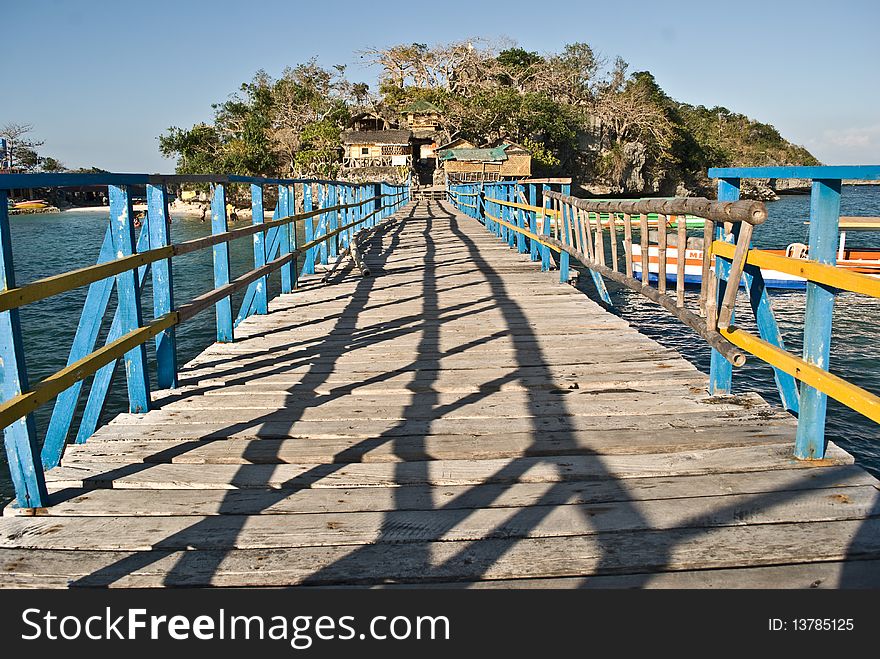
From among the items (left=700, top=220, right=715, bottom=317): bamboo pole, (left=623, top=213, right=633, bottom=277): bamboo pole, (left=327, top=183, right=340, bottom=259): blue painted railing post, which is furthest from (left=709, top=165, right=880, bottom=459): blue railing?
(left=327, top=183, right=340, bottom=259): blue painted railing post

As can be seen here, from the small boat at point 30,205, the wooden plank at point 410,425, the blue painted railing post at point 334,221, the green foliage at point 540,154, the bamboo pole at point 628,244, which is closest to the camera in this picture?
the wooden plank at point 410,425

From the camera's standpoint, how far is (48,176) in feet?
9.88

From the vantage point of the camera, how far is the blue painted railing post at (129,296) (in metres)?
3.82

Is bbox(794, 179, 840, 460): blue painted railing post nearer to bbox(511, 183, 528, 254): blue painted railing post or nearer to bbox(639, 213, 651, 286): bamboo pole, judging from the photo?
bbox(639, 213, 651, 286): bamboo pole

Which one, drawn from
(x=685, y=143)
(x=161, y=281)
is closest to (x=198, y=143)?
(x=685, y=143)

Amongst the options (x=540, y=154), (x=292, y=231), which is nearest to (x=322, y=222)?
(x=292, y=231)

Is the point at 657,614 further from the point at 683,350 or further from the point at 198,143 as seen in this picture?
the point at 198,143

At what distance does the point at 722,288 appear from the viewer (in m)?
3.91

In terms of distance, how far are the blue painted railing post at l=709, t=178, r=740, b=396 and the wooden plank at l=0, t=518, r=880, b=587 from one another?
4.97ft

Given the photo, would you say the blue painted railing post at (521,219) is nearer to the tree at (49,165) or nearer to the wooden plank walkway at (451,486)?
the wooden plank walkway at (451,486)

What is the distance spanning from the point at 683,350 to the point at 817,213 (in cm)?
1256

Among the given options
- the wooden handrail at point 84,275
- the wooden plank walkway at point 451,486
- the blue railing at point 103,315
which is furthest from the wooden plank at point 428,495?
the wooden handrail at point 84,275

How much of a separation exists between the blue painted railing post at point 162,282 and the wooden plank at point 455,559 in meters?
2.02

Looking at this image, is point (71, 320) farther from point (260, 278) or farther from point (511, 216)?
point (260, 278)
